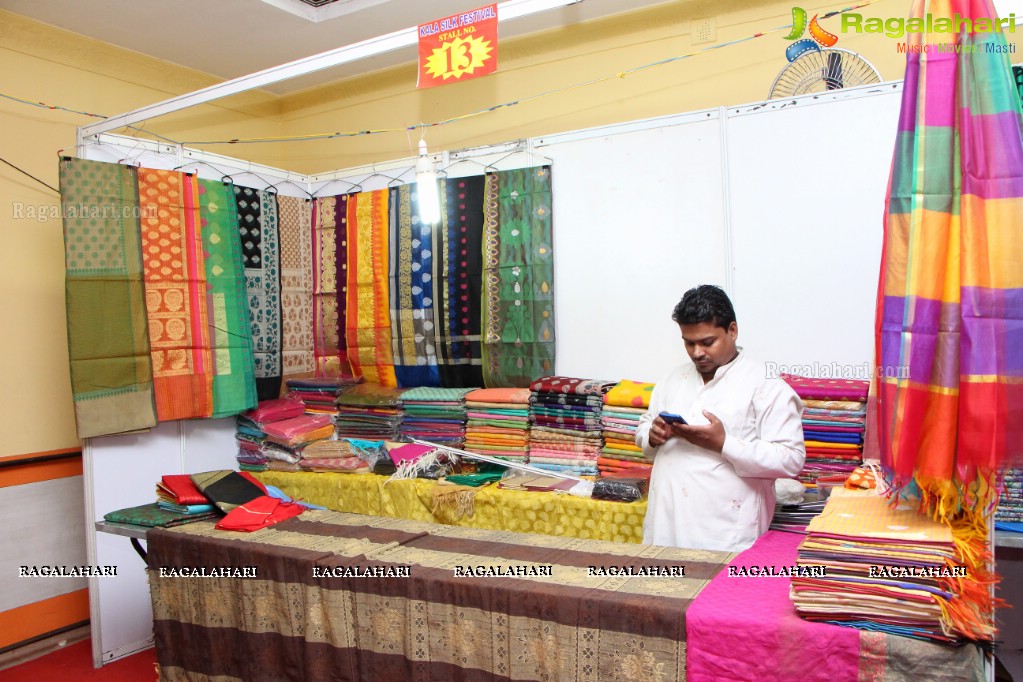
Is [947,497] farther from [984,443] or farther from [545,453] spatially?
A: [545,453]

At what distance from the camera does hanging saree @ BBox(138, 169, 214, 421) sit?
379 centimetres

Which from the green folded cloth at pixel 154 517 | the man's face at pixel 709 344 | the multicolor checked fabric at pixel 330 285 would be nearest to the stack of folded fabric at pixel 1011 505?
the man's face at pixel 709 344

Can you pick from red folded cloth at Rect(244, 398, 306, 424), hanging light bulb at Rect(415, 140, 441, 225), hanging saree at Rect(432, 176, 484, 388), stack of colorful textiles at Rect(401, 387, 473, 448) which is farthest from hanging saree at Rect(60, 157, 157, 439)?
hanging light bulb at Rect(415, 140, 441, 225)

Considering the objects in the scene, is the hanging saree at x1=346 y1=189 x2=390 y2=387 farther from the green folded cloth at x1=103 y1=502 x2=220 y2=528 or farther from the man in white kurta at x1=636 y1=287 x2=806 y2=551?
the man in white kurta at x1=636 y1=287 x2=806 y2=551

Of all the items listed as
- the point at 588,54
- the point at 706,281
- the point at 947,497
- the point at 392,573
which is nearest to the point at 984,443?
the point at 947,497

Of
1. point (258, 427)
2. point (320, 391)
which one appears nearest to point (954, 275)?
point (320, 391)

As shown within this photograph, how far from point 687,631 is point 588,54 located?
12.0 ft

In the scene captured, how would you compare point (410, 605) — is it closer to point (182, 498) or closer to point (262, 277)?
point (182, 498)

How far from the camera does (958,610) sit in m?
1.43

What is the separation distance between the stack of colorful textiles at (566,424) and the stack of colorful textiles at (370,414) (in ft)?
2.72

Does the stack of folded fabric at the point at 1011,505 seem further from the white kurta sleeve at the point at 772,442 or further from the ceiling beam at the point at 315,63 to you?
the ceiling beam at the point at 315,63

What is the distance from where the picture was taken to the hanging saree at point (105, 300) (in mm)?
3521

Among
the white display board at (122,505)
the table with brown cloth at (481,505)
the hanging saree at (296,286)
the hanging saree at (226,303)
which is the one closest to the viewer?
the table with brown cloth at (481,505)

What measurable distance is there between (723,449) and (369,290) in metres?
2.64
